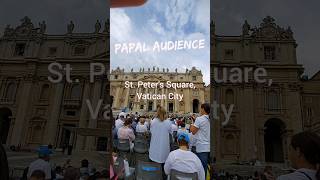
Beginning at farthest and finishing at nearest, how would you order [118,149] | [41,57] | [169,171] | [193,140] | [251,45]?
[41,57], [251,45], [118,149], [193,140], [169,171]

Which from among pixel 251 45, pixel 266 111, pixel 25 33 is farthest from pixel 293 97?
pixel 25 33

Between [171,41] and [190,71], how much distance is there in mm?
641

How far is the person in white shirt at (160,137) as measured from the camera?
5.43m

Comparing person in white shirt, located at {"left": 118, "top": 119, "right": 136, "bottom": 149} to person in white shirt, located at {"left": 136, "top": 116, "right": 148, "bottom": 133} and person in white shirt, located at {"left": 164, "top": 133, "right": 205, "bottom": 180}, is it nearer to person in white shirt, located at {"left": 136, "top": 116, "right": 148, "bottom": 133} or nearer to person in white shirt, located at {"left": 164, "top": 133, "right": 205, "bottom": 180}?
person in white shirt, located at {"left": 136, "top": 116, "right": 148, "bottom": 133}

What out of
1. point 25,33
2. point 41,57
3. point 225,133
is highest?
point 25,33

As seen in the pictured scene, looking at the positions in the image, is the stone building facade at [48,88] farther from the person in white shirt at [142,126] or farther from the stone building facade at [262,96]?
the person in white shirt at [142,126]

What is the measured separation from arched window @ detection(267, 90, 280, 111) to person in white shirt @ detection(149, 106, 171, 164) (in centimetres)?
2785

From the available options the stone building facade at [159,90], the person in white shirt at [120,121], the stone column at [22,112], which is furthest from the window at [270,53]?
the person in white shirt at [120,121]

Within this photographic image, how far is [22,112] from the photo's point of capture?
33031 millimetres

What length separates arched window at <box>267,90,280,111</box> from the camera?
31288mm

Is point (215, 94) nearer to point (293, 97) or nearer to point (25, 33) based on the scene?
point (293, 97)

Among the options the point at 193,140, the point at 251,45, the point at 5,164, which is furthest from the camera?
the point at 251,45

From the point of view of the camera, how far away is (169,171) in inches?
177

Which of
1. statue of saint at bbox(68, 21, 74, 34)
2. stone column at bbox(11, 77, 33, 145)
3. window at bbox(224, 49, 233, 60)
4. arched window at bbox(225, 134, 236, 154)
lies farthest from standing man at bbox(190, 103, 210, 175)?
statue of saint at bbox(68, 21, 74, 34)
